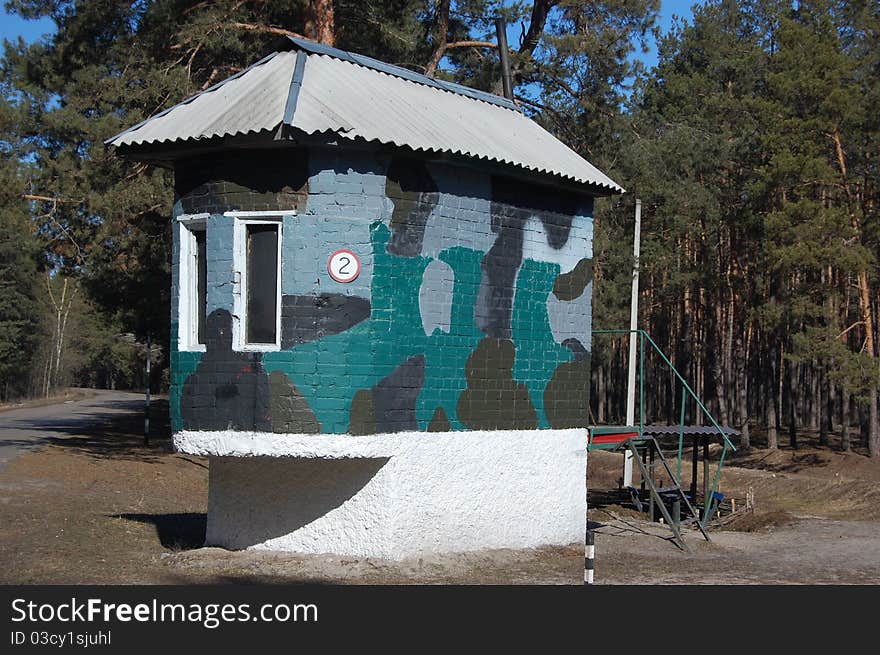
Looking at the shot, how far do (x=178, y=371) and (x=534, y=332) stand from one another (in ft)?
15.9

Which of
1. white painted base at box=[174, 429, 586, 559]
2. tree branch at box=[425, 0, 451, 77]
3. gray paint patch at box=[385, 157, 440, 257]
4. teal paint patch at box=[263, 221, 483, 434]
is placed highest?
tree branch at box=[425, 0, 451, 77]

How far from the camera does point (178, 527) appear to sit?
17.7 metres

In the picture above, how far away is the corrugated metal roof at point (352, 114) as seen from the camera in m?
13.4

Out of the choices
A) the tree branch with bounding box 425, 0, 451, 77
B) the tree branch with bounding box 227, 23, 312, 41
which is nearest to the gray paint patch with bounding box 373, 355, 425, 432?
the tree branch with bounding box 227, 23, 312, 41

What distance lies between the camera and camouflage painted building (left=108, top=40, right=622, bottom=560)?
13.3 m

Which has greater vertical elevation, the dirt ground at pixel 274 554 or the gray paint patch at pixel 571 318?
the gray paint patch at pixel 571 318

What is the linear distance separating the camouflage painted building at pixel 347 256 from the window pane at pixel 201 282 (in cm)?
2

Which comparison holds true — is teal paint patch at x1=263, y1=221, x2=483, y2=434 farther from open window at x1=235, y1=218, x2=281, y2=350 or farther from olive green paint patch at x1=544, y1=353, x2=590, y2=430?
olive green paint patch at x1=544, y1=353, x2=590, y2=430

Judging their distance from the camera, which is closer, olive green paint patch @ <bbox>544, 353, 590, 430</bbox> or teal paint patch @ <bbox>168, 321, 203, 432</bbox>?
teal paint patch @ <bbox>168, 321, 203, 432</bbox>

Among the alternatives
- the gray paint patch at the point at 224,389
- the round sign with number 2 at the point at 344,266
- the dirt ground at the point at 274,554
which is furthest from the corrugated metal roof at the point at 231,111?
the dirt ground at the point at 274,554

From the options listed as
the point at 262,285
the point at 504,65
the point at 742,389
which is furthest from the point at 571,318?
the point at 742,389

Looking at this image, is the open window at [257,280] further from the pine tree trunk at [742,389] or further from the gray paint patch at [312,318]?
the pine tree trunk at [742,389]

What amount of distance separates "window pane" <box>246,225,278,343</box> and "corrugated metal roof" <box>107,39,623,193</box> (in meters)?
1.35

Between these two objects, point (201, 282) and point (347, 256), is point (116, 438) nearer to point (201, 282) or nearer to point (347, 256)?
point (201, 282)
